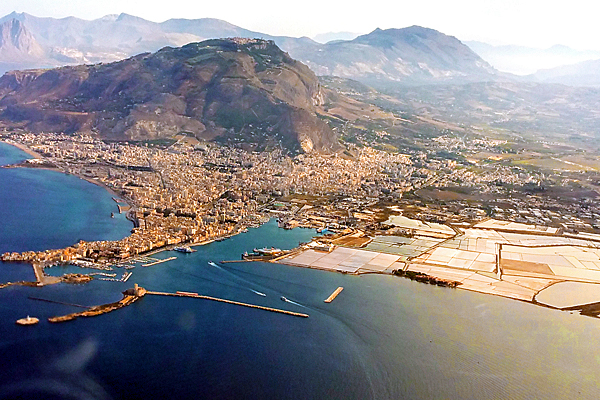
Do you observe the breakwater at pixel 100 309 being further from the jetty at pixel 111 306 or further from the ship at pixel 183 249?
the ship at pixel 183 249

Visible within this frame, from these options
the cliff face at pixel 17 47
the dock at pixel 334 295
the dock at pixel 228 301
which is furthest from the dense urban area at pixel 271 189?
the cliff face at pixel 17 47

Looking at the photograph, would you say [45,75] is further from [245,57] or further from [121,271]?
[121,271]

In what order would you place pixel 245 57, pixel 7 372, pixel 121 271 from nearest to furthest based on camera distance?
pixel 7 372, pixel 121 271, pixel 245 57

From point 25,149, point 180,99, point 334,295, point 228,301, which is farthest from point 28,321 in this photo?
point 180,99

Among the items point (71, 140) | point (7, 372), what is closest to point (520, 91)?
point (71, 140)

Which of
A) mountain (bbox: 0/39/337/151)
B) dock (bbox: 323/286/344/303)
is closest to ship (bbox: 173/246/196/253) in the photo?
dock (bbox: 323/286/344/303)

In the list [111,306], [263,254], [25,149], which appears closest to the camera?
[111,306]

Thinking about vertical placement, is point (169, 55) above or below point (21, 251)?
above

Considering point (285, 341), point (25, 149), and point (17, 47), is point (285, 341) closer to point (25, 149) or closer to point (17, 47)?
point (25, 149)
